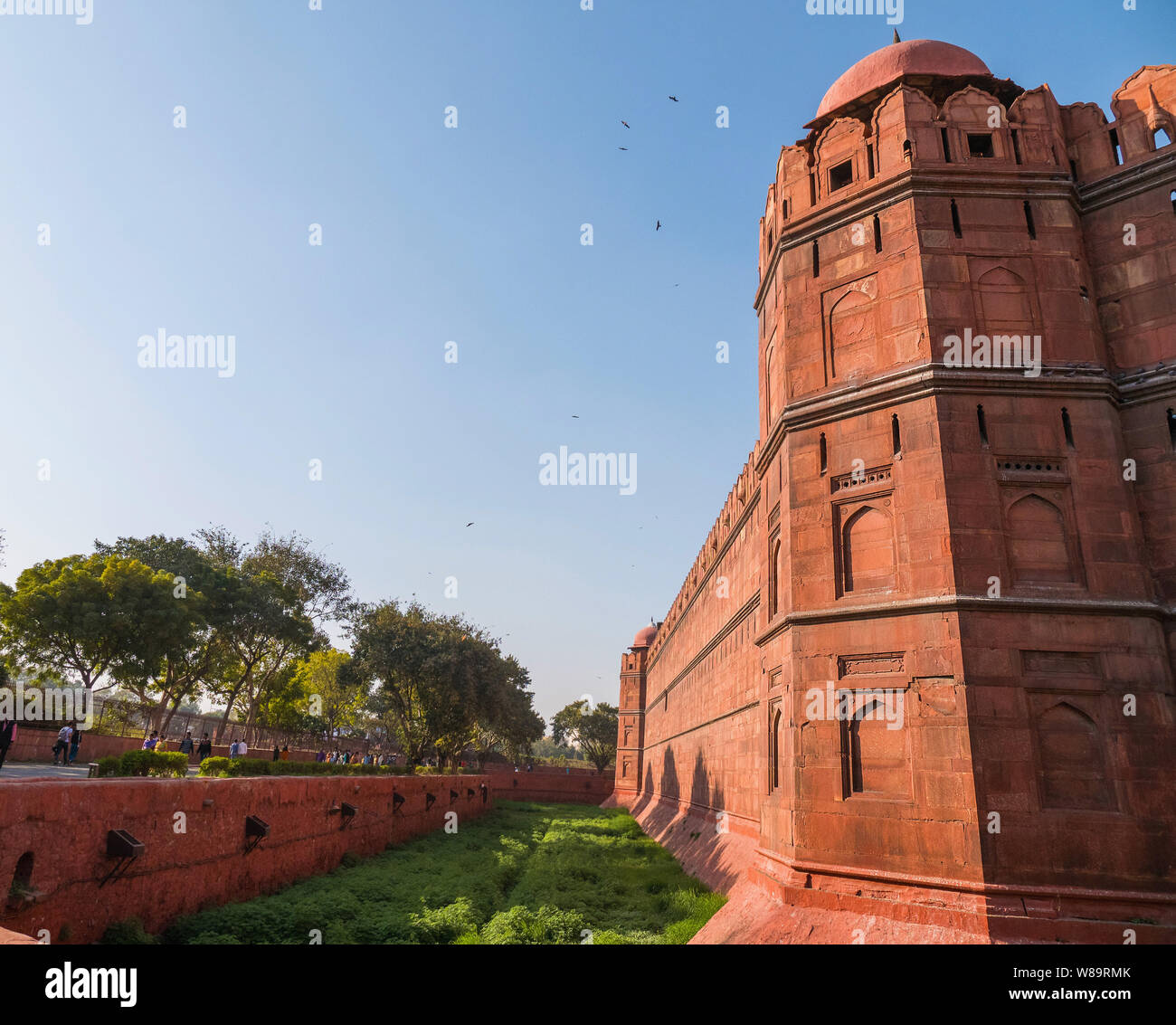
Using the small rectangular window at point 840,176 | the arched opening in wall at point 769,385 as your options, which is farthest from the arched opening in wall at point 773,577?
the small rectangular window at point 840,176

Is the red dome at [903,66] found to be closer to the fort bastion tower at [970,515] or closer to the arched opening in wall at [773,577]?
the fort bastion tower at [970,515]

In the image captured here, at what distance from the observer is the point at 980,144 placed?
1081 centimetres

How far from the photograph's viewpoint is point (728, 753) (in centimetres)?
1967

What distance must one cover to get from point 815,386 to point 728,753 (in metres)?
12.5

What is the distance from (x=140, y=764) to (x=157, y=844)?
3981mm

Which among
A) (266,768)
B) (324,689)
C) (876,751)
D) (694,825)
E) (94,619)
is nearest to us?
(876,751)

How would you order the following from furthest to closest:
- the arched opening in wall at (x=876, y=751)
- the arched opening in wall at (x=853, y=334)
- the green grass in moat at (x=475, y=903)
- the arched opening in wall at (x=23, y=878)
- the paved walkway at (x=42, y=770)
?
the paved walkway at (x=42, y=770)
the green grass in moat at (x=475, y=903)
the arched opening in wall at (x=853, y=334)
the arched opening in wall at (x=876, y=751)
the arched opening in wall at (x=23, y=878)

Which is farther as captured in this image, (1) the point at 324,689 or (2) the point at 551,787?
(2) the point at 551,787

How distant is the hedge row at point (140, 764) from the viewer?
41.9 ft

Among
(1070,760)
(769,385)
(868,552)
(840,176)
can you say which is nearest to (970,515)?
(868,552)

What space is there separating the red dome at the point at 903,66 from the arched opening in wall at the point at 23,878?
15.3 metres

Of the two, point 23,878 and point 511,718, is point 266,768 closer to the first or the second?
point 23,878

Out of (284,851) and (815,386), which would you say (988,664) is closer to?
(815,386)
